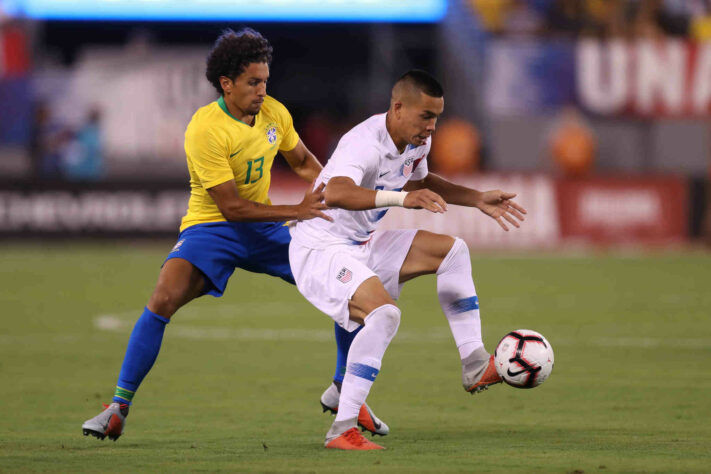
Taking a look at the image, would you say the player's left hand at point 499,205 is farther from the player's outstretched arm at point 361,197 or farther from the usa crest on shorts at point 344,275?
the usa crest on shorts at point 344,275

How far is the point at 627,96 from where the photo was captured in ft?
81.4

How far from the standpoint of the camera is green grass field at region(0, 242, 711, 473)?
605 centimetres

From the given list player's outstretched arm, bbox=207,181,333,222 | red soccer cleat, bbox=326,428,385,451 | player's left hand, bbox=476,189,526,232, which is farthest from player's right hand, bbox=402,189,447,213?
red soccer cleat, bbox=326,428,385,451

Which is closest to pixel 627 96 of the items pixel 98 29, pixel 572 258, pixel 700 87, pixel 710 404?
pixel 700 87

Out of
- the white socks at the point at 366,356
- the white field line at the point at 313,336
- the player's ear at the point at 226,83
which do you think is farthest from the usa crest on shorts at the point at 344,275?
the white field line at the point at 313,336

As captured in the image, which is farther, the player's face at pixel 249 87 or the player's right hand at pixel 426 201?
the player's face at pixel 249 87

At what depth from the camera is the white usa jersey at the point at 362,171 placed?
6.51 m

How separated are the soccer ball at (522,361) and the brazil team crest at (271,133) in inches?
72.4

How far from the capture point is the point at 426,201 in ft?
19.7

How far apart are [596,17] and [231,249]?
20783 mm

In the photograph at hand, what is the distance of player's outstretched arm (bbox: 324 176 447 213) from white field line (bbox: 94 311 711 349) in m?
5.06

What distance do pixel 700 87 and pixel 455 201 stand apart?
62.4 feet

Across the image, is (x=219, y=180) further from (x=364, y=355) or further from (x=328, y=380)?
(x=328, y=380)

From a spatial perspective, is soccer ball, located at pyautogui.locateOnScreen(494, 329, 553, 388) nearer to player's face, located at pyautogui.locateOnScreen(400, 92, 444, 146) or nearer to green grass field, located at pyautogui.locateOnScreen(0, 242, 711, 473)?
green grass field, located at pyautogui.locateOnScreen(0, 242, 711, 473)
